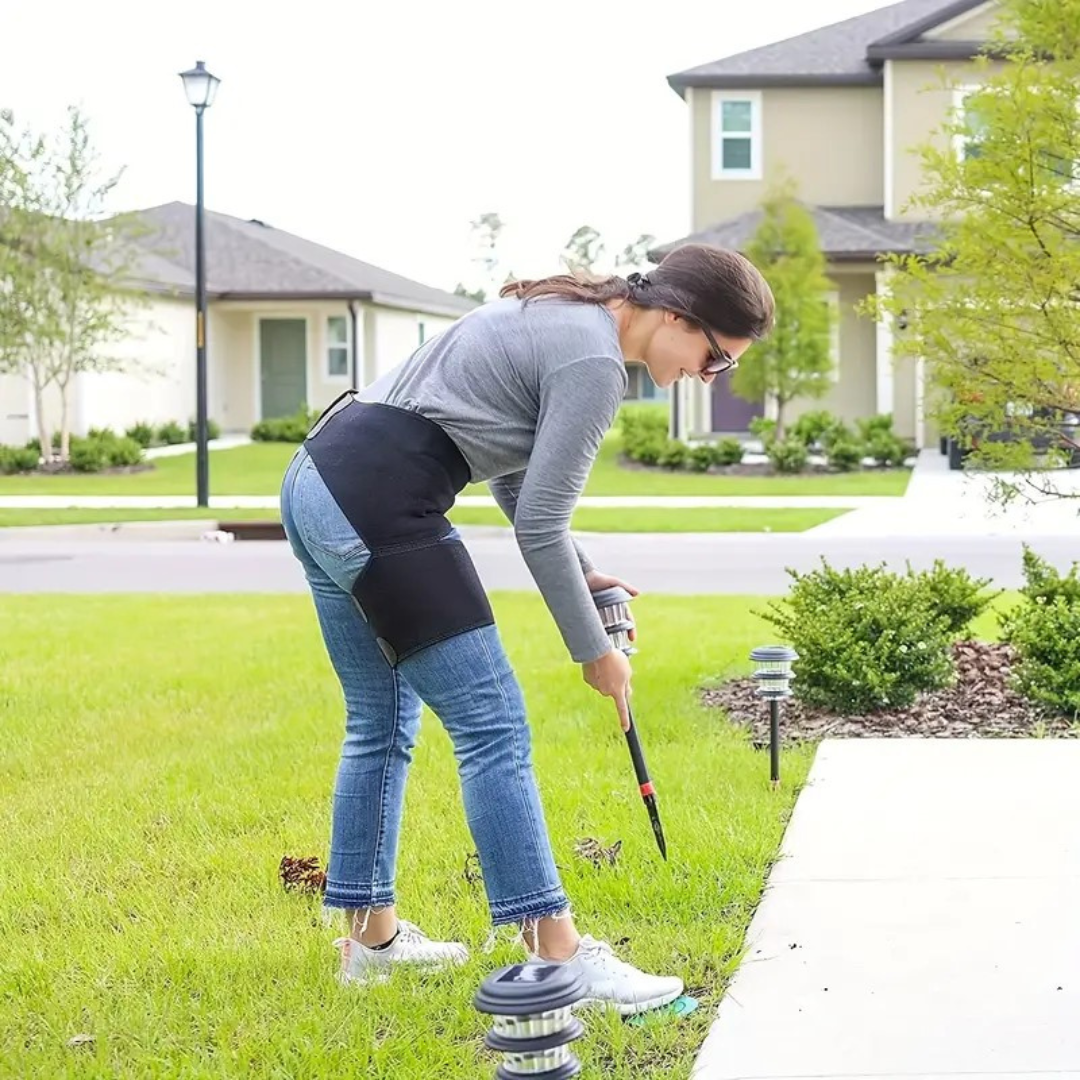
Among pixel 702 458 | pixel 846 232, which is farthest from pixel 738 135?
pixel 702 458

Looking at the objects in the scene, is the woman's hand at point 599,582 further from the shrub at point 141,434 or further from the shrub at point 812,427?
the shrub at point 141,434

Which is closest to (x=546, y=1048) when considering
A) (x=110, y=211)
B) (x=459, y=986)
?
(x=459, y=986)

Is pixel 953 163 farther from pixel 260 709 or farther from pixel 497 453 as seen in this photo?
pixel 497 453

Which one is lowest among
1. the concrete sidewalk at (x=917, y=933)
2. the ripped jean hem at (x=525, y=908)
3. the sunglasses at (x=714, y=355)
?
the concrete sidewalk at (x=917, y=933)

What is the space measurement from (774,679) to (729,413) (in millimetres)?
23286

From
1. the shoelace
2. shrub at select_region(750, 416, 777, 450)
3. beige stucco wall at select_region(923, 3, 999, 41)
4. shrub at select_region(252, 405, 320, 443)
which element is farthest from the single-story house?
the shoelace

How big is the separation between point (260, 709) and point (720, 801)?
2661 millimetres

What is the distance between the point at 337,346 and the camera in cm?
3447

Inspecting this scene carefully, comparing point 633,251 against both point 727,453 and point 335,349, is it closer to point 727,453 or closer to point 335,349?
point 335,349

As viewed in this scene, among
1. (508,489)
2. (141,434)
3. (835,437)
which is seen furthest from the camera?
(141,434)

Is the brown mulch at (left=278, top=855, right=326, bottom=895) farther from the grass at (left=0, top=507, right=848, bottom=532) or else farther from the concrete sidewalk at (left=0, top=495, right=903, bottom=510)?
the concrete sidewalk at (left=0, top=495, right=903, bottom=510)

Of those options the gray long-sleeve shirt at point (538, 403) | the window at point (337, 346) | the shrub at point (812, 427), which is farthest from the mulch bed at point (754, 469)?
the gray long-sleeve shirt at point (538, 403)

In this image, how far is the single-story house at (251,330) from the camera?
31.3 meters

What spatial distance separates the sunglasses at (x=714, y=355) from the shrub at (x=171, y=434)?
1113 inches
